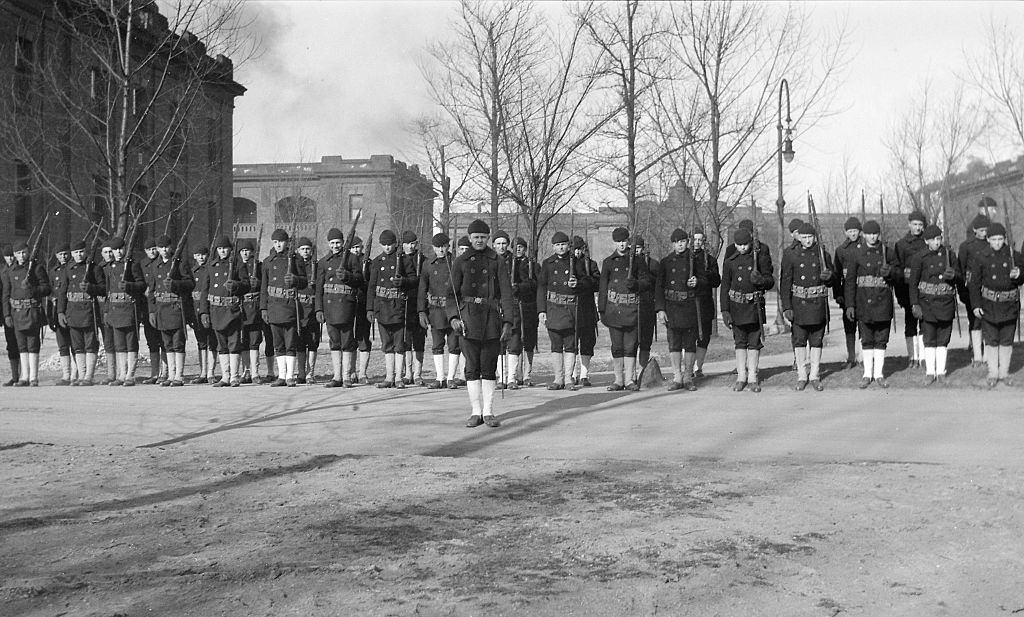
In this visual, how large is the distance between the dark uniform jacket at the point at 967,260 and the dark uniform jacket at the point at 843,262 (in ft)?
4.11

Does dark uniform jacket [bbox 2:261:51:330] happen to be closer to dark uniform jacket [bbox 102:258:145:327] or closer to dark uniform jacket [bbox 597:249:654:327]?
dark uniform jacket [bbox 102:258:145:327]

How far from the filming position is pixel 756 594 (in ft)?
15.4

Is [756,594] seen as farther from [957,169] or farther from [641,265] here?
[957,169]

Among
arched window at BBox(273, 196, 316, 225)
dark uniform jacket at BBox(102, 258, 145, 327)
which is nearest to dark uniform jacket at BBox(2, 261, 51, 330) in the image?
dark uniform jacket at BBox(102, 258, 145, 327)

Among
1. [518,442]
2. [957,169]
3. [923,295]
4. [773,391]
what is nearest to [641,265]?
[773,391]

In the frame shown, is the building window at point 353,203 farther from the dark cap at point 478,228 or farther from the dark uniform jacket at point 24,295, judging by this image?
the dark cap at point 478,228

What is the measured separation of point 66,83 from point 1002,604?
24962 mm

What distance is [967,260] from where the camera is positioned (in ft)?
41.2

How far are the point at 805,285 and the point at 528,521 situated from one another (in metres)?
7.53

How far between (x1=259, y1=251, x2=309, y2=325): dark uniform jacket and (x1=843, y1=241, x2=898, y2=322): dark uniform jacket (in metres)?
7.47

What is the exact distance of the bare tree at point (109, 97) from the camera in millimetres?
19016

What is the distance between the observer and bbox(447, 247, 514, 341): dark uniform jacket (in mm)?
10312

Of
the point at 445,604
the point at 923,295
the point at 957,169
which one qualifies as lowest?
the point at 445,604

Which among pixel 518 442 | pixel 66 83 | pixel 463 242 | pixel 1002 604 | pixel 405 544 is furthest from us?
pixel 66 83
